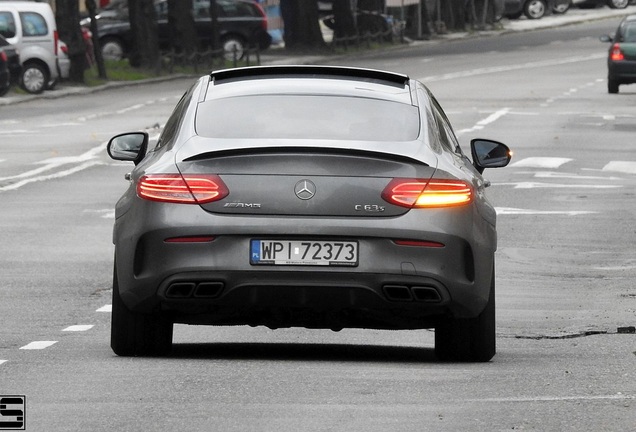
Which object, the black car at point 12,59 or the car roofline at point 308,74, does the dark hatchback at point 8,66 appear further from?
the car roofline at point 308,74

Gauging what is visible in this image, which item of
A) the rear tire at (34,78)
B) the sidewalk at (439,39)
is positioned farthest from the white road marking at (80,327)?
the rear tire at (34,78)

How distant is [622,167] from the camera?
87.1 ft

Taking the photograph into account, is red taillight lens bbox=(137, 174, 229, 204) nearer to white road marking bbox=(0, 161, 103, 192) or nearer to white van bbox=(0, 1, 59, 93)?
white road marking bbox=(0, 161, 103, 192)

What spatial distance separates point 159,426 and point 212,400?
731 millimetres

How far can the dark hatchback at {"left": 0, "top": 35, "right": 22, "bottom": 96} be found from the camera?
43688mm

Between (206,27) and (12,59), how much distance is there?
17823 millimetres

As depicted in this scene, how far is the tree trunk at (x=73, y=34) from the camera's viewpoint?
48.8 m

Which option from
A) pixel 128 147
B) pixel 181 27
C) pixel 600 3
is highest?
pixel 128 147

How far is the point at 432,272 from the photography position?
30.6 feet

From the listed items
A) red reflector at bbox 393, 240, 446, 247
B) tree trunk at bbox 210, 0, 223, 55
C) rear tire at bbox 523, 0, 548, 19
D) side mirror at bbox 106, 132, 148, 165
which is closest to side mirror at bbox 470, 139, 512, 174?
red reflector at bbox 393, 240, 446, 247

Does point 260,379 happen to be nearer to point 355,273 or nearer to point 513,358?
point 355,273

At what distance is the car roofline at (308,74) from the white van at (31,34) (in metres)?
35.7

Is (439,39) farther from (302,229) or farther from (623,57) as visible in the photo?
(302,229)

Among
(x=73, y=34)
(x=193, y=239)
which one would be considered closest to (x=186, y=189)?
(x=193, y=239)
